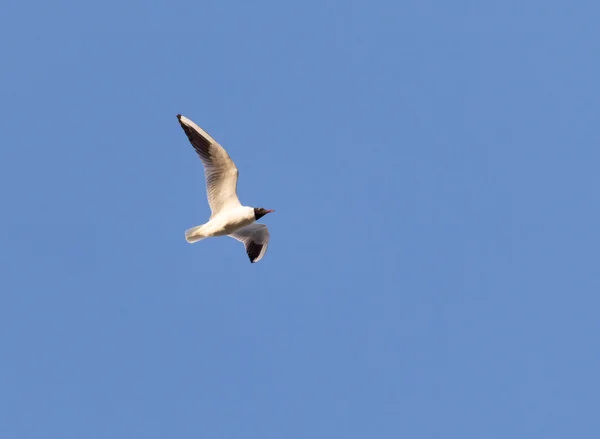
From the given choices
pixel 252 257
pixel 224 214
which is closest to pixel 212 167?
pixel 224 214

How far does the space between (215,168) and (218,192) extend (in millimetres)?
602

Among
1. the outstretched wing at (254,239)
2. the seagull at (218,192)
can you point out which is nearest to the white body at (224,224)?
the seagull at (218,192)

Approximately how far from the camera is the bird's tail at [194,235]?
2658cm

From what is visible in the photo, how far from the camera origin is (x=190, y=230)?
2666 cm

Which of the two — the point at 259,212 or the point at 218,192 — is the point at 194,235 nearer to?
the point at 218,192

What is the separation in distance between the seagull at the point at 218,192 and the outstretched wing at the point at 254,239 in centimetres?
115

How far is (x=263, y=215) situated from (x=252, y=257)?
74.4 inches

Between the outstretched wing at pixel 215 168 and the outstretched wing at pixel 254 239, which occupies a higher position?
the outstretched wing at pixel 215 168

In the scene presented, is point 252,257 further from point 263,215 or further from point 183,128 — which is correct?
point 183,128

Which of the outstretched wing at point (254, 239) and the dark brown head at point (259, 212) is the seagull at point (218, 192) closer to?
the dark brown head at point (259, 212)

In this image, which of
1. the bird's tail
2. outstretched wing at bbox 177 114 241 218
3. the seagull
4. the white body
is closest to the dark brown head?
the seagull

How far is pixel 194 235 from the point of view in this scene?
26.6 metres

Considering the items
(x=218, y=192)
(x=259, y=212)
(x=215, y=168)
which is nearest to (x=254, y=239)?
(x=259, y=212)

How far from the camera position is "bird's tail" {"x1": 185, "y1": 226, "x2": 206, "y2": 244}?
2658cm
